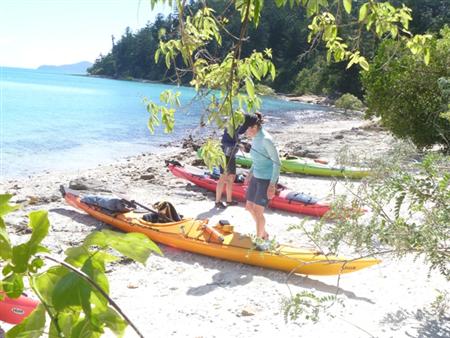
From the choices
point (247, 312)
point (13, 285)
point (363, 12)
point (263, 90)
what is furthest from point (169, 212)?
point (13, 285)

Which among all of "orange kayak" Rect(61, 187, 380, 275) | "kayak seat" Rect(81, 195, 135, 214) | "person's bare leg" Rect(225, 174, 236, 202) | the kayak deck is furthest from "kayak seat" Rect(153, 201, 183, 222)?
the kayak deck

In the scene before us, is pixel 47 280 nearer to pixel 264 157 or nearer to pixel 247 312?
pixel 247 312

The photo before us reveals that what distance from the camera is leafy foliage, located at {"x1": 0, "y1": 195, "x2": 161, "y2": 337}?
663mm

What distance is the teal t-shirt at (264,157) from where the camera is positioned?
603 centimetres

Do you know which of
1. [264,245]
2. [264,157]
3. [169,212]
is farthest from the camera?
[169,212]

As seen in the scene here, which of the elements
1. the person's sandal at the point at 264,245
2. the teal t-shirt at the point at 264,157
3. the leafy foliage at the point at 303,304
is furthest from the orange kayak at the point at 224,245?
the leafy foliage at the point at 303,304

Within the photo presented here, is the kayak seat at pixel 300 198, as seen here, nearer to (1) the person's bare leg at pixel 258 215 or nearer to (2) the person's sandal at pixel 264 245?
(1) the person's bare leg at pixel 258 215

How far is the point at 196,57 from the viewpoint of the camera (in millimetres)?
1700

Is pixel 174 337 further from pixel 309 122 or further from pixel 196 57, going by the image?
pixel 309 122

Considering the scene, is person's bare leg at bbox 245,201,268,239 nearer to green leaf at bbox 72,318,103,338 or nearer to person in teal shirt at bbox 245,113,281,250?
person in teal shirt at bbox 245,113,281,250

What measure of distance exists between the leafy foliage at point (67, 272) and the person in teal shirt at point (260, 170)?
17.2 feet

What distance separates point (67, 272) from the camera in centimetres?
65

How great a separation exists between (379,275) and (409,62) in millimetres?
7654

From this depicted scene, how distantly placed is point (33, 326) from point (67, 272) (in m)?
0.11
